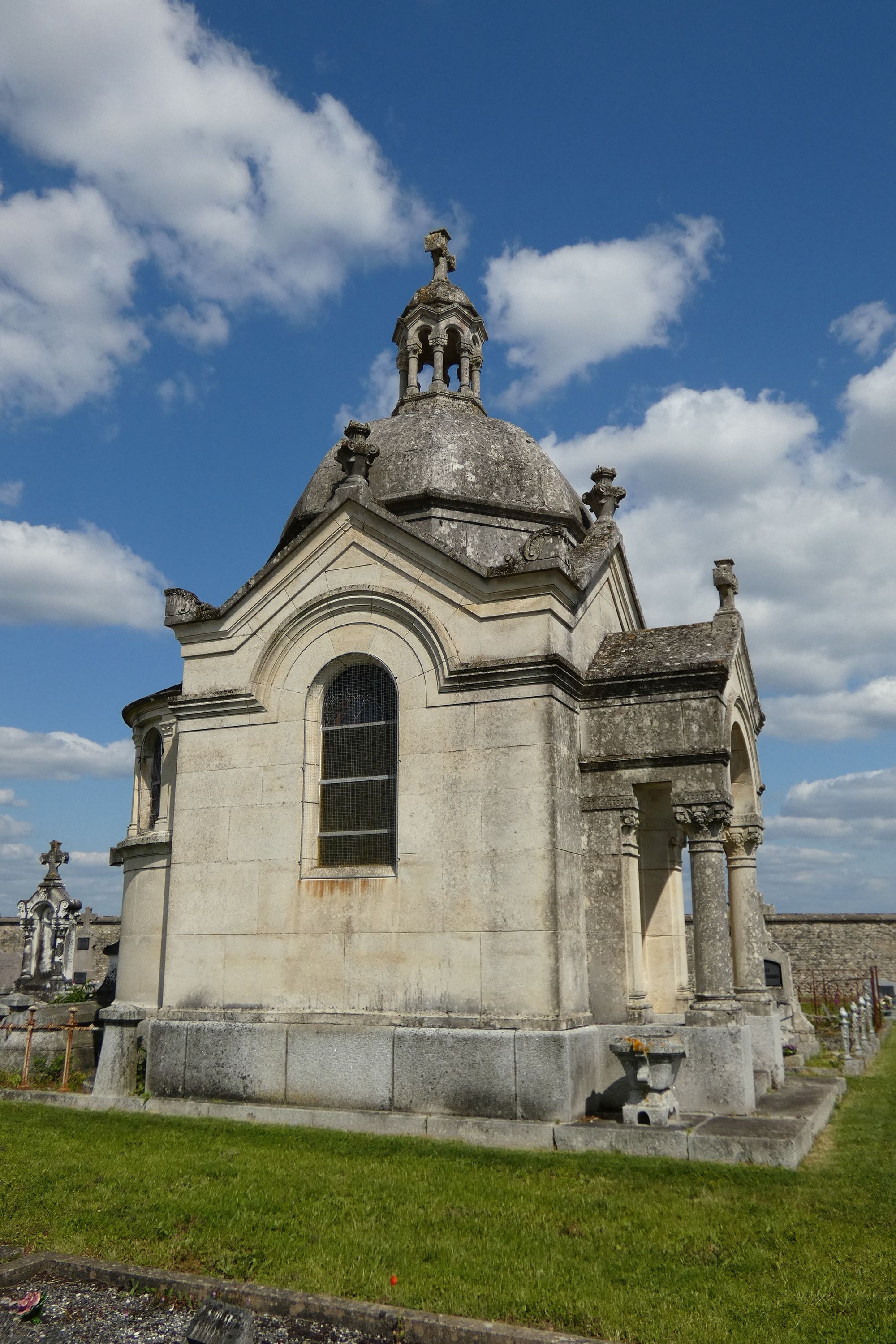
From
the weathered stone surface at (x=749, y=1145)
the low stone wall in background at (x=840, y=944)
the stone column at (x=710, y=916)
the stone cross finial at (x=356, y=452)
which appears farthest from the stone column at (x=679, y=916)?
the low stone wall in background at (x=840, y=944)

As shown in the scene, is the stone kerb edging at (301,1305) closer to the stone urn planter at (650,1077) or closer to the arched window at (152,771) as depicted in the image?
the stone urn planter at (650,1077)

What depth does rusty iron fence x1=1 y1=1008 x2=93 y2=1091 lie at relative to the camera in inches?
541

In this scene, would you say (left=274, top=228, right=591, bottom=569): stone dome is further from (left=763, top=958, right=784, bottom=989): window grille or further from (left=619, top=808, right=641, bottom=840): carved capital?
(left=763, top=958, right=784, bottom=989): window grille

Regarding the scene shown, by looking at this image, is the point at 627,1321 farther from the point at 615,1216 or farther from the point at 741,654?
the point at 741,654

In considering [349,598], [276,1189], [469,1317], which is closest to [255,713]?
[349,598]

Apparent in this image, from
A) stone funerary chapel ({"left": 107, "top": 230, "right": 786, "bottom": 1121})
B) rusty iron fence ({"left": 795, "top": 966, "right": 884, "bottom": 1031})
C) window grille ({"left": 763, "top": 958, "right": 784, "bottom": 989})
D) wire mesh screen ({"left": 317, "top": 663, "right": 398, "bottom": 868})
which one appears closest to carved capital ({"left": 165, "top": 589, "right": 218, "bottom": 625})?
stone funerary chapel ({"left": 107, "top": 230, "right": 786, "bottom": 1121})

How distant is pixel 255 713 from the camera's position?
1330 centimetres

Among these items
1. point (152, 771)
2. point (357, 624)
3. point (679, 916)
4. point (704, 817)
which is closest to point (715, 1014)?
point (704, 817)

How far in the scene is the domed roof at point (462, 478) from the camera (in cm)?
1556

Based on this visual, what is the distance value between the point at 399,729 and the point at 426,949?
103 inches

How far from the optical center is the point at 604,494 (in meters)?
15.2

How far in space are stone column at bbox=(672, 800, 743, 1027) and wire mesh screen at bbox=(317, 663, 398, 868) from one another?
11.7ft

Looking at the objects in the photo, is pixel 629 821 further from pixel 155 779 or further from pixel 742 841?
pixel 155 779

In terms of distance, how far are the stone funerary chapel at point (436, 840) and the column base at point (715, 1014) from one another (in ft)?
0.16
